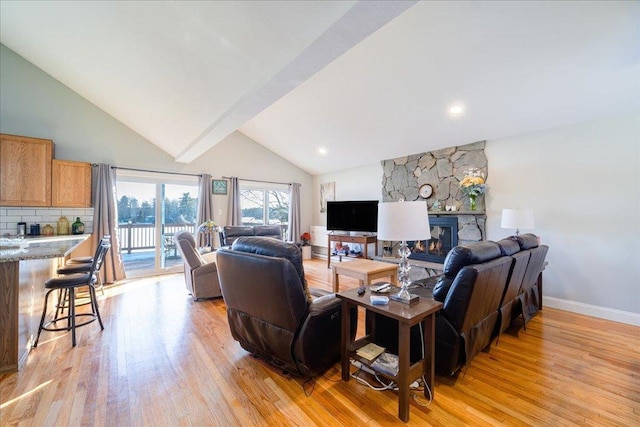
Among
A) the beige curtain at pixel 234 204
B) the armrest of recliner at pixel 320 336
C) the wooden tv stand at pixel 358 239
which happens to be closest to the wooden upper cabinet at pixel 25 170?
the beige curtain at pixel 234 204

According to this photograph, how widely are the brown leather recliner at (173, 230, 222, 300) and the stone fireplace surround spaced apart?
12.7 feet

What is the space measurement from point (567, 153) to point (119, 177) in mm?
7236

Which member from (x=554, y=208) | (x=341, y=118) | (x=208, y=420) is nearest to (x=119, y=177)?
(x=341, y=118)

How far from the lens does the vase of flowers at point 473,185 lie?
Result: 4.27 meters

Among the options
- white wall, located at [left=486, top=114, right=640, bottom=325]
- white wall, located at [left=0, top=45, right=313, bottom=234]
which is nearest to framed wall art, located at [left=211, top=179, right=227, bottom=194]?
white wall, located at [left=0, top=45, right=313, bottom=234]

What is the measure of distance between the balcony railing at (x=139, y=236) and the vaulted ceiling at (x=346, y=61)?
5.96 ft

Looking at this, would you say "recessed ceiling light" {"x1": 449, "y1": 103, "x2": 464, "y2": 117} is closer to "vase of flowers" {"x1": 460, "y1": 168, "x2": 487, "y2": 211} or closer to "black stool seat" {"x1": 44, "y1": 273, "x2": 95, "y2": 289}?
"vase of flowers" {"x1": 460, "y1": 168, "x2": 487, "y2": 211}

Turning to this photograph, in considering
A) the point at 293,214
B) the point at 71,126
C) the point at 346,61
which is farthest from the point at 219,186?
the point at 346,61

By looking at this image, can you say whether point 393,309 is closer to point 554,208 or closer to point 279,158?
point 554,208

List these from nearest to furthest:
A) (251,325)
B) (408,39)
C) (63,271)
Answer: (251,325) < (408,39) < (63,271)

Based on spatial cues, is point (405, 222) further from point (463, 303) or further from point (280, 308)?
point (280, 308)

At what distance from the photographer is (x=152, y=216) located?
17.5ft

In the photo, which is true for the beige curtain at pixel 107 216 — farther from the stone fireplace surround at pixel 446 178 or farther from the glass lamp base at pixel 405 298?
the stone fireplace surround at pixel 446 178

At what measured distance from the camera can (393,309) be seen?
171 cm
